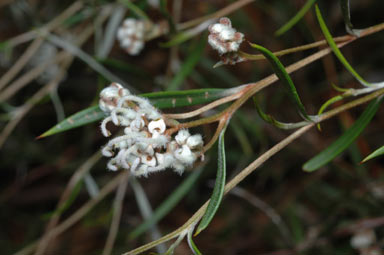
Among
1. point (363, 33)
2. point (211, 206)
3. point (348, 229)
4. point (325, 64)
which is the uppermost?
point (325, 64)

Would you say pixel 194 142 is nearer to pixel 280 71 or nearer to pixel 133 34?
pixel 280 71

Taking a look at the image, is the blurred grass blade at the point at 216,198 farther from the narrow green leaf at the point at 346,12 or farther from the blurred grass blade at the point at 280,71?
the narrow green leaf at the point at 346,12

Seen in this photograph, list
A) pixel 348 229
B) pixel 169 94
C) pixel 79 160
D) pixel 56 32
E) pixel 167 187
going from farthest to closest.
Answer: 1. pixel 167 187
2. pixel 79 160
3. pixel 56 32
4. pixel 348 229
5. pixel 169 94

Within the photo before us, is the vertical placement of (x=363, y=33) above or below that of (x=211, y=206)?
above

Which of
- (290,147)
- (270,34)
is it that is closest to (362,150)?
(290,147)

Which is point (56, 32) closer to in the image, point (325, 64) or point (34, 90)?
point (34, 90)

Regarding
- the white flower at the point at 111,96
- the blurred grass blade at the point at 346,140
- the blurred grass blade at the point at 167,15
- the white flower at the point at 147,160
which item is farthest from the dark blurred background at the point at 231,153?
the white flower at the point at 147,160

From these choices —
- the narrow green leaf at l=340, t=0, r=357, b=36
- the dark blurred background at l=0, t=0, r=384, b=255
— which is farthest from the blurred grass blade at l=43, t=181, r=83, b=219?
the narrow green leaf at l=340, t=0, r=357, b=36
